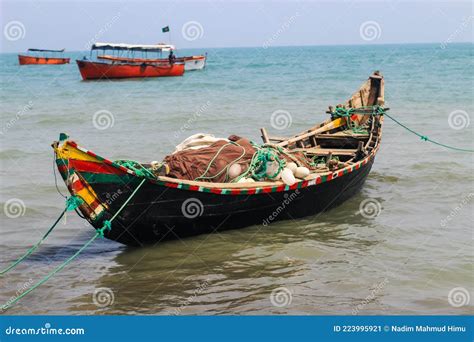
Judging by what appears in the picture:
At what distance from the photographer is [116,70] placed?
120 feet

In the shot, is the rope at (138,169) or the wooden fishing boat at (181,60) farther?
the wooden fishing boat at (181,60)

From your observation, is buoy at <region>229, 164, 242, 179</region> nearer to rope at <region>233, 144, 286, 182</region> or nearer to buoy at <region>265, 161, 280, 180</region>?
rope at <region>233, 144, 286, 182</region>

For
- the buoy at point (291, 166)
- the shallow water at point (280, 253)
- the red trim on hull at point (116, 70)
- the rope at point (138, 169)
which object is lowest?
the shallow water at point (280, 253)

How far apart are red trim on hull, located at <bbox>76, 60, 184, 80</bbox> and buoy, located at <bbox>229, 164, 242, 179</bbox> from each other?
1163 inches

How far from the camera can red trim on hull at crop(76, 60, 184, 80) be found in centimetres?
3662

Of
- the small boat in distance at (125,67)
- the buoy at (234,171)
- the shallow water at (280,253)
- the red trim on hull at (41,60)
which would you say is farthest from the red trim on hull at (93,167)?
the red trim on hull at (41,60)

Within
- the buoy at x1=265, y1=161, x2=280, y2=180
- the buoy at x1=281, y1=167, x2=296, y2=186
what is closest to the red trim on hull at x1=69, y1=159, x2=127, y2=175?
the buoy at x1=265, y1=161, x2=280, y2=180

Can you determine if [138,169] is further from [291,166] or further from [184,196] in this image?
[291,166]

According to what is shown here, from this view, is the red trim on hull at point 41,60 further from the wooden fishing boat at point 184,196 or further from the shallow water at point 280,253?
the wooden fishing boat at point 184,196

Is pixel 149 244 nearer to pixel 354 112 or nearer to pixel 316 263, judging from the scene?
pixel 316 263

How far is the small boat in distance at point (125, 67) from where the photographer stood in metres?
36.4

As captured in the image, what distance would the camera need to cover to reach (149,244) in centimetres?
771

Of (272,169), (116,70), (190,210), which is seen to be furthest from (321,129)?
(116,70)

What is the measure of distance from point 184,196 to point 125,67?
30718mm
